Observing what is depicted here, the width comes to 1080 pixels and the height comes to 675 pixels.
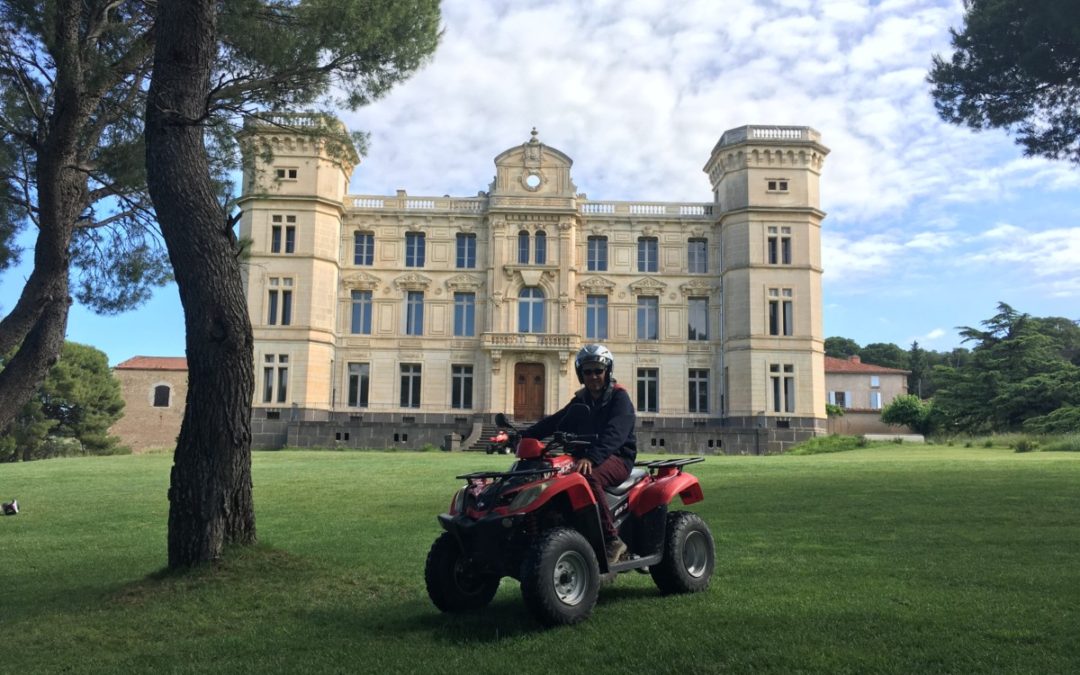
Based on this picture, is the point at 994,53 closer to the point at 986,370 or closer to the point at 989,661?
the point at 989,661

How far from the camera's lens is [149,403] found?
50.3 meters

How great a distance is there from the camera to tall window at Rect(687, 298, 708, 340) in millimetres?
38312

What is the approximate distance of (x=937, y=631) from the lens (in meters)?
4.63

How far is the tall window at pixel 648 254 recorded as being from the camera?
127ft

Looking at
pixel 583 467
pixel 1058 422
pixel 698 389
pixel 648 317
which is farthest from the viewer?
pixel 648 317

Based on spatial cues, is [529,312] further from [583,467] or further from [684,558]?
[583,467]

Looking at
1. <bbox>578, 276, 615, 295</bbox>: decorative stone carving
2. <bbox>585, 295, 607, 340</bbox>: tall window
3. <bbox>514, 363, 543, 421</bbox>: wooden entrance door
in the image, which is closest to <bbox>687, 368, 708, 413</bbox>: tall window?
<bbox>585, 295, 607, 340</bbox>: tall window

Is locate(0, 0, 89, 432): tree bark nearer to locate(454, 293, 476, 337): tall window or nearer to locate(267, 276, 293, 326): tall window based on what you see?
locate(267, 276, 293, 326): tall window

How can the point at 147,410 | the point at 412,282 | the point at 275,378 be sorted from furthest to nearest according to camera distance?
the point at 147,410
the point at 412,282
the point at 275,378

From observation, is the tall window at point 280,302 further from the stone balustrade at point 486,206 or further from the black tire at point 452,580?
the black tire at point 452,580

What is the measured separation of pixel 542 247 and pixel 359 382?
9959 mm

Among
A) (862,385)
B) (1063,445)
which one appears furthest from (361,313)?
(862,385)

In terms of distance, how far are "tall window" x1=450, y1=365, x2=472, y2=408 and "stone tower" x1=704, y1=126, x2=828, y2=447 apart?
11230mm

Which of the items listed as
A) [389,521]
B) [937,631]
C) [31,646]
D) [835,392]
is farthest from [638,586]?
[835,392]
